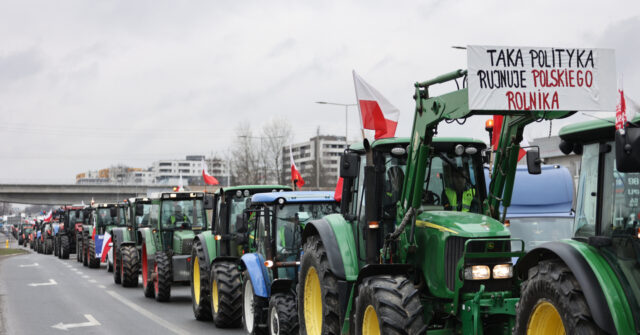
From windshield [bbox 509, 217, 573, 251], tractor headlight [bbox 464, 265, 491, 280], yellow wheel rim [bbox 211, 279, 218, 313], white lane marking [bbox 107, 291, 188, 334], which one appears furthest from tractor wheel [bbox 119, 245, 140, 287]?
tractor headlight [bbox 464, 265, 491, 280]

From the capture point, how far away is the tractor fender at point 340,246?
29.3 feet

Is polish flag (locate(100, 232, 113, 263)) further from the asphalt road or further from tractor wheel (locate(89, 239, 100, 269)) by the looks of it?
the asphalt road

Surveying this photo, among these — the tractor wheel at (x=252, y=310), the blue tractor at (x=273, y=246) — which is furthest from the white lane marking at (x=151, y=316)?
the blue tractor at (x=273, y=246)

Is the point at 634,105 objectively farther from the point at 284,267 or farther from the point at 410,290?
the point at 284,267

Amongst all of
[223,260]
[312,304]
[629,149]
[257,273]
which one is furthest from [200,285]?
[629,149]

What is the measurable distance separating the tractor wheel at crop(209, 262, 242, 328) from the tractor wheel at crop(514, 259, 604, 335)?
26.6 feet

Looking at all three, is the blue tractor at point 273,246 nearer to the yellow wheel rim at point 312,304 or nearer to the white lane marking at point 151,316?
the yellow wheel rim at point 312,304

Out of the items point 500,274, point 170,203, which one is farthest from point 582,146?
point 170,203

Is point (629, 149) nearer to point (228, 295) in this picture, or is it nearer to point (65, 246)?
point (228, 295)

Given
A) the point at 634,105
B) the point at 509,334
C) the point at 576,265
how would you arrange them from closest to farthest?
the point at 576,265 → the point at 634,105 → the point at 509,334

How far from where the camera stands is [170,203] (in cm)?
1966

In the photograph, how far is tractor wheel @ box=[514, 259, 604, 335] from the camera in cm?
520

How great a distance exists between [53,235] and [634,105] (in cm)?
4419

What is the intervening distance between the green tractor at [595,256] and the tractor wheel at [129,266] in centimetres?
1757
